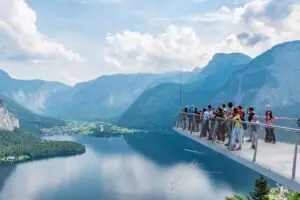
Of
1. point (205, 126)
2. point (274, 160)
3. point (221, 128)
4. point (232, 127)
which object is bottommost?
point (274, 160)

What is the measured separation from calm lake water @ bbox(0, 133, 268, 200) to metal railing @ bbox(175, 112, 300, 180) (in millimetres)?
86556

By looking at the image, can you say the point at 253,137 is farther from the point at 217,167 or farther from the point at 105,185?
the point at 217,167

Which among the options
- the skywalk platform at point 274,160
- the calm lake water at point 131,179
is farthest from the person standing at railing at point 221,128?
the calm lake water at point 131,179

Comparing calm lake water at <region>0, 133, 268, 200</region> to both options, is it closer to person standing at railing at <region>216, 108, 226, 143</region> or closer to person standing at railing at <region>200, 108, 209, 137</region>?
person standing at railing at <region>200, 108, 209, 137</region>

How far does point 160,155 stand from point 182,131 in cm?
16865

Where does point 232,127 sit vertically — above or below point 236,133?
above

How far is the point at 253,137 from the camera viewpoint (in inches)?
720

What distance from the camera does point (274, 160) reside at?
1709cm

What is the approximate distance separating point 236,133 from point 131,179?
409ft

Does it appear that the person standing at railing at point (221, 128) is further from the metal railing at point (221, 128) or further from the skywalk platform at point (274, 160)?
the skywalk platform at point (274, 160)

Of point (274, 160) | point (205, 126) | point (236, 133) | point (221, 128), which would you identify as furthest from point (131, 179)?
point (274, 160)

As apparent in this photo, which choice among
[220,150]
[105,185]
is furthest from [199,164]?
[220,150]

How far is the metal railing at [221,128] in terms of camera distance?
47.9 feet

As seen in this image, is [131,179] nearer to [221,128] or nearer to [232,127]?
[221,128]
